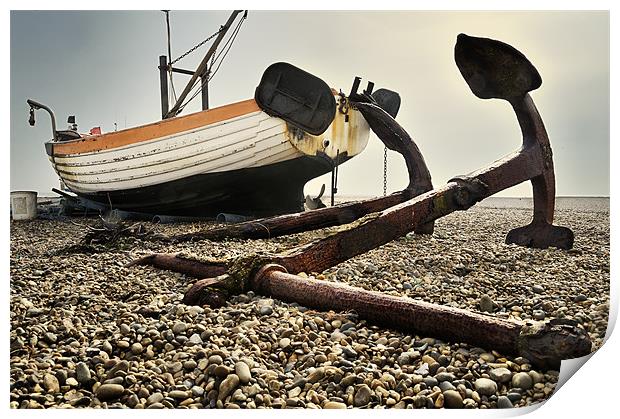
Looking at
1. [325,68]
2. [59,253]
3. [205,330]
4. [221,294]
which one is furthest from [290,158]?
[205,330]

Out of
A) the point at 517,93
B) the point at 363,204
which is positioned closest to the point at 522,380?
the point at 517,93

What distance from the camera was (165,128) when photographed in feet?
11.5

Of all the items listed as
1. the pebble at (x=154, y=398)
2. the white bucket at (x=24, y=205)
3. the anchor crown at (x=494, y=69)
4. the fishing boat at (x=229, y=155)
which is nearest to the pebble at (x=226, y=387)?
the pebble at (x=154, y=398)

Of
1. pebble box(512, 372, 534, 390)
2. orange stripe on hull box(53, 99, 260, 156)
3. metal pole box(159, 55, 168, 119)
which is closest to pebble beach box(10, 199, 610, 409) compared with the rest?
pebble box(512, 372, 534, 390)

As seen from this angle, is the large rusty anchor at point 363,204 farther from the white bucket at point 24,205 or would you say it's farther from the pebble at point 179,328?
the pebble at point 179,328

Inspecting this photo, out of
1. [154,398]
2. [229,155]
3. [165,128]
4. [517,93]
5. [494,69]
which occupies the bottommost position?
[154,398]

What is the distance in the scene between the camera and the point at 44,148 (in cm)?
252

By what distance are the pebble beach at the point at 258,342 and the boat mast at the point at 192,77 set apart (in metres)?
0.90

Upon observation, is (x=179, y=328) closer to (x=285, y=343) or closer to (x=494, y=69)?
(x=285, y=343)

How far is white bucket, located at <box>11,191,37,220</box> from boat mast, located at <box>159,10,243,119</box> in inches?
33.4

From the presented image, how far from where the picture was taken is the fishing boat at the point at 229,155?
326cm

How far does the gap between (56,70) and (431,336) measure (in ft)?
6.82

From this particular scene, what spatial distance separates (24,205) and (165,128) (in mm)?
1147
